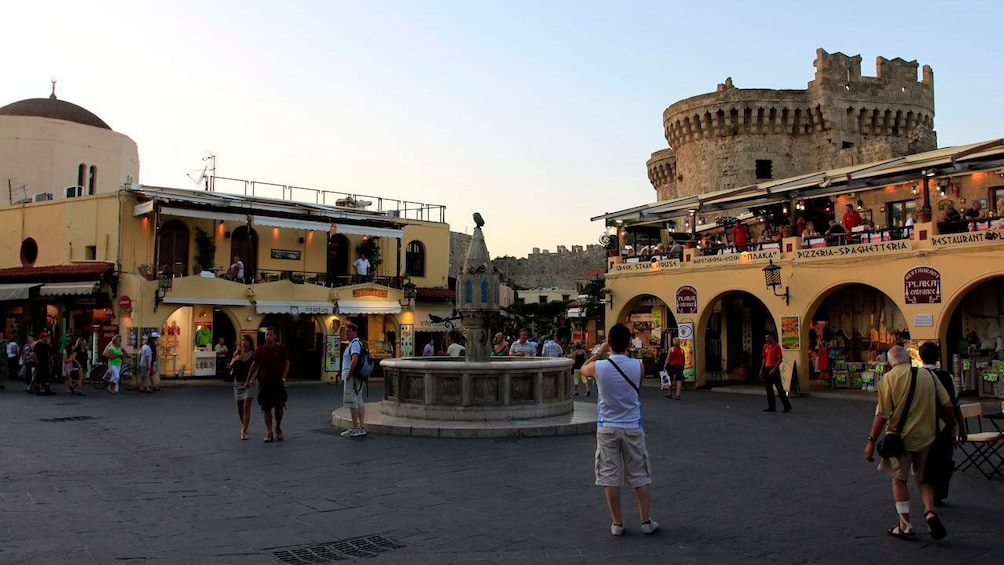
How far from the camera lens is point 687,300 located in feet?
80.6

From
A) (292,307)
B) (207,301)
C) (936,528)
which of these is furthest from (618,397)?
(292,307)

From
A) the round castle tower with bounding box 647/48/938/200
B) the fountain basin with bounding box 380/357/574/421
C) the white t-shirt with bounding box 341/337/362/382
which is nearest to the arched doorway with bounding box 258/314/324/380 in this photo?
the fountain basin with bounding box 380/357/574/421

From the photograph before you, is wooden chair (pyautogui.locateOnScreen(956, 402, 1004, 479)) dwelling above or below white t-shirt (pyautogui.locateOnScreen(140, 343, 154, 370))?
below

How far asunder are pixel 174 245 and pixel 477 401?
Result: 17826 millimetres

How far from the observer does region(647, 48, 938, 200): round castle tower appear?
38.8 metres

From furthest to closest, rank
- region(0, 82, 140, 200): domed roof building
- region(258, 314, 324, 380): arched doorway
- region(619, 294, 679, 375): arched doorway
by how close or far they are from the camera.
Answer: region(0, 82, 140, 200): domed roof building → region(258, 314, 324, 380): arched doorway → region(619, 294, 679, 375): arched doorway

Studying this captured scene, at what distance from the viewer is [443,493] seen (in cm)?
819

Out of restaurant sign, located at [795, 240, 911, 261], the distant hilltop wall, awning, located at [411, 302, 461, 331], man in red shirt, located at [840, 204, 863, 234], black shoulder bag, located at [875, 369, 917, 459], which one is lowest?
black shoulder bag, located at [875, 369, 917, 459]

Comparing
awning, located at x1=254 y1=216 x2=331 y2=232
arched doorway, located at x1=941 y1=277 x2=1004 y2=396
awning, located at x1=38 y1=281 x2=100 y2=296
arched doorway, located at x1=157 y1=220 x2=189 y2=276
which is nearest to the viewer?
arched doorway, located at x1=941 y1=277 x2=1004 y2=396

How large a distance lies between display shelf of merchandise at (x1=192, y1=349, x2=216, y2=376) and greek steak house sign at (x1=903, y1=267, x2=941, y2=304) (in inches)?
844

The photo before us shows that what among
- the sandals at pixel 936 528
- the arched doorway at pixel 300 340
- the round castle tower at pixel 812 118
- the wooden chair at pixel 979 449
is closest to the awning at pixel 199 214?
the arched doorway at pixel 300 340

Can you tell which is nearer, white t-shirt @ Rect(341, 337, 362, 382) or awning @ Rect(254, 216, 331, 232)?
white t-shirt @ Rect(341, 337, 362, 382)

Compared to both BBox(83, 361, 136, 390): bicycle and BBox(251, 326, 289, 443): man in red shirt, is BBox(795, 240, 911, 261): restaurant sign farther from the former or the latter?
BBox(83, 361, 136, 390): bicycle

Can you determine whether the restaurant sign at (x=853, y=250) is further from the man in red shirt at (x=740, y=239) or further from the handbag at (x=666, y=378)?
the handbag at (x=666, y=378)
